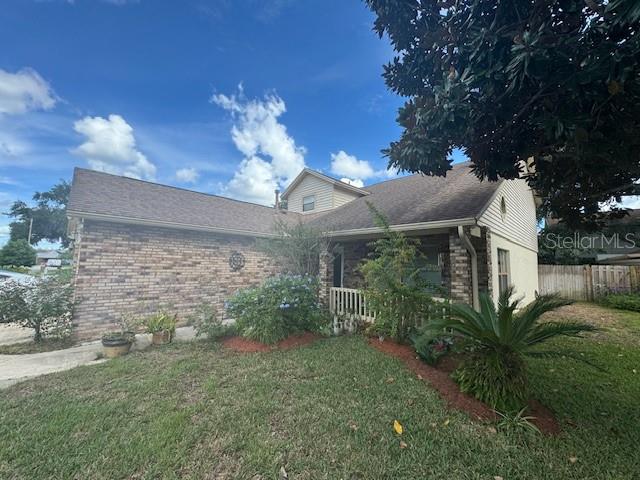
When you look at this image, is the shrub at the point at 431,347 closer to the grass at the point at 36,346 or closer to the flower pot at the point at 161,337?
the flower pot at the point at 161,337

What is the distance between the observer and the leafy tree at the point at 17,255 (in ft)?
99.2

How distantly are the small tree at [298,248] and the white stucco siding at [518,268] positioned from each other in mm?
4786

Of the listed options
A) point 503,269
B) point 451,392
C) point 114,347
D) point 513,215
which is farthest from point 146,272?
point 513,215

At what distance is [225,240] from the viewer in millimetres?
9258

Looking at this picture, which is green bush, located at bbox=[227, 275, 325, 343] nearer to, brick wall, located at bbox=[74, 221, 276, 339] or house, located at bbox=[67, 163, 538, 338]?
house, located at bbox=[67, 163, 538, 338]

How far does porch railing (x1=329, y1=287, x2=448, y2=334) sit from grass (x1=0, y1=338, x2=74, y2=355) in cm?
635

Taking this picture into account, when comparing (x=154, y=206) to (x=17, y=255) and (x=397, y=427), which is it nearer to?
(x=397, y=427)

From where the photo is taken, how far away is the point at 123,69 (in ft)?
25.5

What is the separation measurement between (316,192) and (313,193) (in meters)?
0.21

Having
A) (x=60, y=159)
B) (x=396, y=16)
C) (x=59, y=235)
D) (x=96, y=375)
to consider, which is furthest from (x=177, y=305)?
(x=59, y=235)

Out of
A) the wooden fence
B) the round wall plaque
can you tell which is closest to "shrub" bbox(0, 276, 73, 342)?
the round wall plaque

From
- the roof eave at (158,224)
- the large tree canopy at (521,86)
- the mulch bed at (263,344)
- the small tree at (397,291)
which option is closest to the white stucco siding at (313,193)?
the roof eave at (158,224)

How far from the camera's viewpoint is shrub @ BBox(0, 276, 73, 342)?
6.10 m

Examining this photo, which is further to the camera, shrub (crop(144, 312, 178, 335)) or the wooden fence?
the wooden fence
